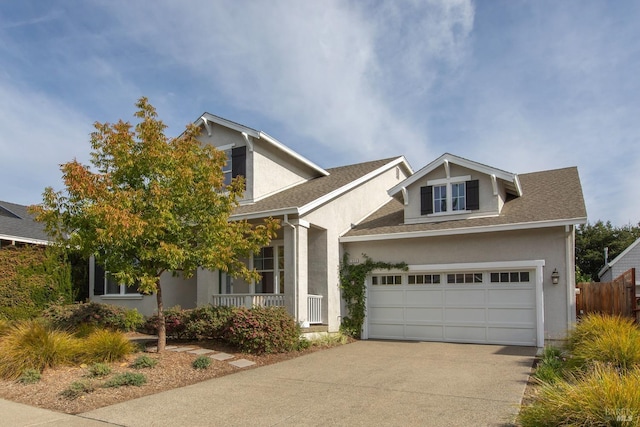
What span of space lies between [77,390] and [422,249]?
10041 millimetres

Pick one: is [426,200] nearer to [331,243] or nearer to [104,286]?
[331,243]

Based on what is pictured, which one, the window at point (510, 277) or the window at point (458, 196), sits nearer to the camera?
the window at point (510, 277)

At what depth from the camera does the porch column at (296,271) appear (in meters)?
13.1

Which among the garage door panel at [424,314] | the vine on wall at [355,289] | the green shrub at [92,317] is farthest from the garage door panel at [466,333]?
the green shrub at [92,317]

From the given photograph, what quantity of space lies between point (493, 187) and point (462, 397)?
338 inches

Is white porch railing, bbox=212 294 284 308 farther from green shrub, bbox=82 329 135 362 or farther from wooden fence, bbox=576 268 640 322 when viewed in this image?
wooden fence, bbox=576 268 640 322

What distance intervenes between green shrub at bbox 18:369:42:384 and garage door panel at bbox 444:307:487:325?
34.3 feet

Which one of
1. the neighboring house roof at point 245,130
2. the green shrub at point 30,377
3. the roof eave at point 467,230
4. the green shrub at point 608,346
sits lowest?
the green shrub at point 30,377

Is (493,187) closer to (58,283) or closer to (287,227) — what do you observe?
(287,227)

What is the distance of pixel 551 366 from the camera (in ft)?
29.1

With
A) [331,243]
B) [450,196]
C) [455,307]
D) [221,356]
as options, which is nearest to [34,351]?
[221,356]

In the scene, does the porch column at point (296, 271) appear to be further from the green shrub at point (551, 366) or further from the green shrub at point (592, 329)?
the green shrub at point (592, 329)

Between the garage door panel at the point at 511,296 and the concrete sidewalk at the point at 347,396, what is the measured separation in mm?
2323

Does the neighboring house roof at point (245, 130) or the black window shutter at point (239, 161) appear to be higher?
the neighboring house roof at point (245, 130)
